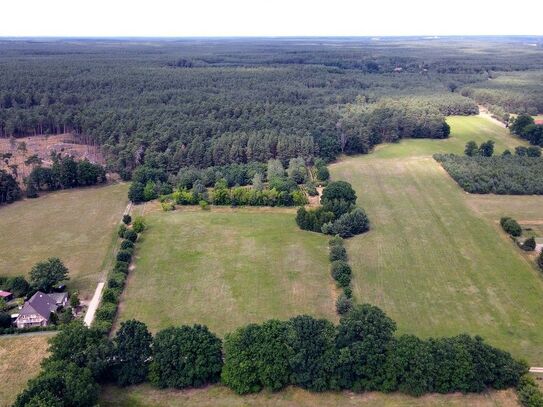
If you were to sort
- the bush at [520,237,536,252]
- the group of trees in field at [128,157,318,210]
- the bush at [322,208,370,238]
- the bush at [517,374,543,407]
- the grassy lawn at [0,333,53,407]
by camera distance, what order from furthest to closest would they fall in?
1. the group of trees in field at [128,157,318,210]
2. the bush at [322,208,370,238]
3. the bush at [520,237,536,252]
4. the grassy lawn at [0,333,53,407]
5. the bush at [517,374,543,407]

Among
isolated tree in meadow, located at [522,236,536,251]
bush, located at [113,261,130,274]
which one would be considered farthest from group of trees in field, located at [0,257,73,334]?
isolated tree in meadow, located at [522,236,536,251]

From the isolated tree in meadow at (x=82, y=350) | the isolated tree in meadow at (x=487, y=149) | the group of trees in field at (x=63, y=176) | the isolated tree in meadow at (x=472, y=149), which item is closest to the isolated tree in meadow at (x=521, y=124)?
the isolated tree in meadow at (x=487, y=149)

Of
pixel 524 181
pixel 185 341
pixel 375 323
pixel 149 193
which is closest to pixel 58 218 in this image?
pixel 149 193

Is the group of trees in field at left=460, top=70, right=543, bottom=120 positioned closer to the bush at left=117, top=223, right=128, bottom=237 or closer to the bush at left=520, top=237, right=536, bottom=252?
the bush at left=520, top=237, right=536, bottom=252

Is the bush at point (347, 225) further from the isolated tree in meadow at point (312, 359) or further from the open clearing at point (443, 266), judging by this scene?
the isolated tree in meadow at point (312, 359)

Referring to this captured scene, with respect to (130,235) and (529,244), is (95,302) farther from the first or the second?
(529,244)

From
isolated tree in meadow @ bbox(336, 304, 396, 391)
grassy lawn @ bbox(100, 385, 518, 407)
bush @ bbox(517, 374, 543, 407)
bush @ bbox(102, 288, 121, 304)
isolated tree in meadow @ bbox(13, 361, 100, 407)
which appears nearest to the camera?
isolated tree in meadow @ bbox(13, 361, 100, 407)
